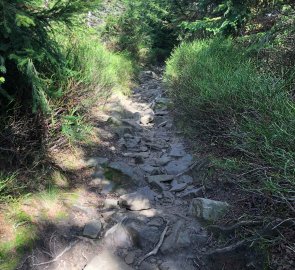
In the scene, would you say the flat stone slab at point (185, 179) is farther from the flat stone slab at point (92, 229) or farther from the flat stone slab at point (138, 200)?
the flat stone slab at point (92, 229)

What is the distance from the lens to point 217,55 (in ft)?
28.0

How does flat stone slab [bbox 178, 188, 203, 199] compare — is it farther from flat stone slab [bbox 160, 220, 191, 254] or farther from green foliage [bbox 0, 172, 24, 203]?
green foliage [bbox 0, 172, 24, 203]

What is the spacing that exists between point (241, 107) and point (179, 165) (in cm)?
159

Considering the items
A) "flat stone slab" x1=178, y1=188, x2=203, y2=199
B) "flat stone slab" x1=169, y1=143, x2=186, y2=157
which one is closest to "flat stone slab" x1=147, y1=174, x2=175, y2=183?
"flat stone slab" x1=178, y1=188, x2=203, y2=199

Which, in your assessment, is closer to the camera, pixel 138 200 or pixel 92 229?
pixel 92 229

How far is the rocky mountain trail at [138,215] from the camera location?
13.1ft

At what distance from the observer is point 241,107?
543cm

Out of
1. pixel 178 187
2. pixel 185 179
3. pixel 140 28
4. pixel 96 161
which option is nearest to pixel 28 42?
pixel 96 161

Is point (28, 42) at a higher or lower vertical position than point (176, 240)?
higher

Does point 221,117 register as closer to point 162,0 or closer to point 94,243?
point 94,243

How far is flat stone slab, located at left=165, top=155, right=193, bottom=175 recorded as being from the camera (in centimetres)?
602

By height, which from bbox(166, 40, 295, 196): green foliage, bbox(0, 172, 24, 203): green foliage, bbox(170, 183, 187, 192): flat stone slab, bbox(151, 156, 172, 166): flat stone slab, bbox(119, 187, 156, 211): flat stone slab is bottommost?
bbox(151, 156, 172, 166): flat stone slab

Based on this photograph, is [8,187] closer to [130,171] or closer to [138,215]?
[138,215]

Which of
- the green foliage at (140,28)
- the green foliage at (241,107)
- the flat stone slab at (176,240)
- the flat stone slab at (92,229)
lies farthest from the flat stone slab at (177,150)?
the green foliage at (140,28)
